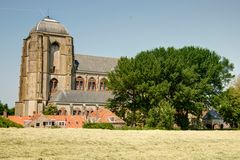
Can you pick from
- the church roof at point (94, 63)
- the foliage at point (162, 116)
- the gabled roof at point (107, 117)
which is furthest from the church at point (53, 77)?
the foliage at point (162, 116)

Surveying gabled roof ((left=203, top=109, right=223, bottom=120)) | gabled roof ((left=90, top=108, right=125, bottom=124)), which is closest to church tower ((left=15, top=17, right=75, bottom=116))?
gabled roof ((left=90, top=108, right=125, bottom=124))

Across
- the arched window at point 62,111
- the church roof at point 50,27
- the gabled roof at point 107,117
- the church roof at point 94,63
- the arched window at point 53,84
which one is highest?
the church roof at point 50,27

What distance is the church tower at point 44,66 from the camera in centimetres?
9275

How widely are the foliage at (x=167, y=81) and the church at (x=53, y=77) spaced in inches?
966

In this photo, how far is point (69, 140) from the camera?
99.9ft

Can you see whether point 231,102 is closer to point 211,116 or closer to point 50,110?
point 211,116

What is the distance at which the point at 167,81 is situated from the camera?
64.9 m

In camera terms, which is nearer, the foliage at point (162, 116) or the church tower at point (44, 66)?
the foliage at point (162, 116)

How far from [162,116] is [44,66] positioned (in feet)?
137

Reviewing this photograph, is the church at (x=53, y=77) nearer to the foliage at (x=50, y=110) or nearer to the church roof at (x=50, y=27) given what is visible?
the church roof at (x=50, y=27)

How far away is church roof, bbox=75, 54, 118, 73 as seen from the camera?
10625cm

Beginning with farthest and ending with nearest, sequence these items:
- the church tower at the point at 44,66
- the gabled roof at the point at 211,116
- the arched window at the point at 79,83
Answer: the arched window at the point at 79,83, the gabled roof at the point at 211,116, the church tower at the point at 44,66

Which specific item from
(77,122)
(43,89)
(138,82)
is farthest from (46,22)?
(138,82)

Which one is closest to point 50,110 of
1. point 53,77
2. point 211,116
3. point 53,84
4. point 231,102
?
point 53,84
